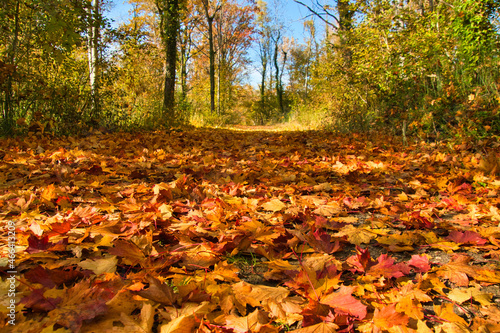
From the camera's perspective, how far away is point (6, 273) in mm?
936

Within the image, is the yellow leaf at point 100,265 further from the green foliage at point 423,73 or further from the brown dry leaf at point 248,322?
the green foliage at point 423,73

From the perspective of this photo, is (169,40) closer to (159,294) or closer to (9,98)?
(9,98)

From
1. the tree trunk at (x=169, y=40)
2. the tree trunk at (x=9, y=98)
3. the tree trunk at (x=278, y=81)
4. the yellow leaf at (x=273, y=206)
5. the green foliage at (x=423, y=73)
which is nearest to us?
the yellow leaf at (x=273, y=206)

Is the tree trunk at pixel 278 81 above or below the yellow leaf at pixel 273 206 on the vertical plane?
above

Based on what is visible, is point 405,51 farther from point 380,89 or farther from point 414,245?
point 414,245

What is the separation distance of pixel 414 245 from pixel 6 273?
62.7 inches

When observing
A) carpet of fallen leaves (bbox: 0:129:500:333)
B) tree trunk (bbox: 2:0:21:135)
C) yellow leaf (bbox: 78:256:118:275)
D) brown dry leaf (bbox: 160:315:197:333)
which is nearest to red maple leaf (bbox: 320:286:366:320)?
carpet of fallen leaves (bbox: 0:129:500:333)

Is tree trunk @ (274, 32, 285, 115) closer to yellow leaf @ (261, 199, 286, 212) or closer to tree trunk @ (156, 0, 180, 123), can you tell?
tree trunk @ (156, 0, 180, 123)

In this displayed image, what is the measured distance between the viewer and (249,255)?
4.04 feet

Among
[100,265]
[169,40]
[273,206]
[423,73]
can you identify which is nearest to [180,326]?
[100,265]

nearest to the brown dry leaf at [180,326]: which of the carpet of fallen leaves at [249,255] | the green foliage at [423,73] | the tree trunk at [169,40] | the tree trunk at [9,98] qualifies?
the carpet of fallen leaves at [249,255]

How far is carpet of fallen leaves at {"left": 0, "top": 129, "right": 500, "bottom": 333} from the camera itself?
0.77m

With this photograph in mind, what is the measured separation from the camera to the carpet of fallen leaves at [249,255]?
30.4 inches

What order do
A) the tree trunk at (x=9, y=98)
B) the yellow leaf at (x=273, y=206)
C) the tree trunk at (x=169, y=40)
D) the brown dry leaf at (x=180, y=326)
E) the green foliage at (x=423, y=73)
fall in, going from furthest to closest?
the tree trunk at (x=169, y=40) → the tree trunk at (x=9, y=98) → the green foliage at (x=423, y=73) → the yellow leaf at (x=273, y=206) → the brown dry leaf at (x=180, y=326)
